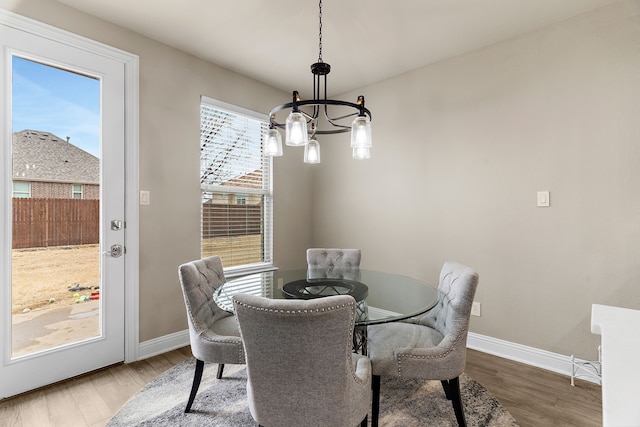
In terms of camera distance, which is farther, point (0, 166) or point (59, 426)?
point (0, 166)

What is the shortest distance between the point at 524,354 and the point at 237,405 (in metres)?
2.23

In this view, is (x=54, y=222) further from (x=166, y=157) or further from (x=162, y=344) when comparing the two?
(x=162, y=344)

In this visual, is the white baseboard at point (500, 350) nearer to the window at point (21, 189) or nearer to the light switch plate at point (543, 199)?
the light switch plate at point (543, 199)

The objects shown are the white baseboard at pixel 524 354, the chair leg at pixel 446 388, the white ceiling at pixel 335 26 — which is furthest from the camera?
the white baseboard at pixel 524 354

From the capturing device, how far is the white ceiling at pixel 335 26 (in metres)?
2.19

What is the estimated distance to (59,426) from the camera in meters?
1.77

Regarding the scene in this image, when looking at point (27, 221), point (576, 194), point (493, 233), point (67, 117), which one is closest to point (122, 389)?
point (27, 221)

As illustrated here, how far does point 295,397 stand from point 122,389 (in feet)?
5.38

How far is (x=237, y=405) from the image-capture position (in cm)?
194

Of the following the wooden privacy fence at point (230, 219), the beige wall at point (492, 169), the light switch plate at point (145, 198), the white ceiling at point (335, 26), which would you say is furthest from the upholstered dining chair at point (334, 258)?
the white ceiling at point (335, 26)

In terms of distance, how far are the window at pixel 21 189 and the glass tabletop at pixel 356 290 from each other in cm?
142

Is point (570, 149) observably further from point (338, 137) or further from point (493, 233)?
point (338, 137)

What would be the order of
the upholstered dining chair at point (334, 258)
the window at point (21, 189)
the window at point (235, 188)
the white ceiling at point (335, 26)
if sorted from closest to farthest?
the window at point (21, 189) → the white ceiling at point (335, 26) → the upholstered dining chair at point (334, 258) → the window at point (235, 188)

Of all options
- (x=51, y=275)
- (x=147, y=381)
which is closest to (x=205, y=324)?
(x=147, y=381)
